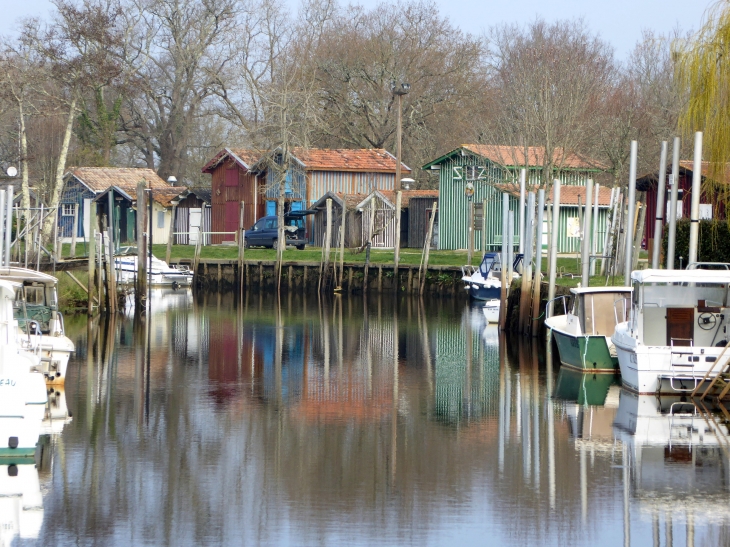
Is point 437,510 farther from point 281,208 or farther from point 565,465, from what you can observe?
point 281,208

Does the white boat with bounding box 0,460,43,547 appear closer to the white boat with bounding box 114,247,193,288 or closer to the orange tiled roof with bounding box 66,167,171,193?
the white boat with bounding box 114,247,193,288

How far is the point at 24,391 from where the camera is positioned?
1439 cm

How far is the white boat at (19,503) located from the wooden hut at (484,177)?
34365 mm

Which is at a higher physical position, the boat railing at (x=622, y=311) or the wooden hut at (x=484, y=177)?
the wooden hut at (x=484, y=177)

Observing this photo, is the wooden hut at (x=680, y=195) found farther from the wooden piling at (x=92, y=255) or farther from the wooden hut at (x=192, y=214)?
the wooden hut at (x=192, y=214)

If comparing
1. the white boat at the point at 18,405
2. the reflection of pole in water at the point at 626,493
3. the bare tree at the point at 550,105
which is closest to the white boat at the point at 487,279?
the bare tree at the point at 550,105

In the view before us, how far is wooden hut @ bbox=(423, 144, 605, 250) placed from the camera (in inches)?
1948

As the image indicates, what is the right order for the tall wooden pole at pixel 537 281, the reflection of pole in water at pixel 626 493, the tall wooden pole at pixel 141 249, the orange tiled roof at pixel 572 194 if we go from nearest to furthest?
the reflection of pole in water at pixel 626 493 < the tall wooden pole at pixel 537 281 < the tall wooden pole at pixel 141 249 < the orange tiled roof at pixel 572 194

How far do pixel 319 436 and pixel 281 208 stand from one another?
35.4 metres

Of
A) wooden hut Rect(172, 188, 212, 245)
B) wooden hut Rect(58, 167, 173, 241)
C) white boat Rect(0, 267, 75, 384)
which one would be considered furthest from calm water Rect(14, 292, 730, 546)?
wooden hut Rect(172, 188, 212, 245)

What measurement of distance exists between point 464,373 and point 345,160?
35.2 metres

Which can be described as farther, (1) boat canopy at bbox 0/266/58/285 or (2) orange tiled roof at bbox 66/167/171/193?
(2) orange tiled roof at bbox 66/167/171/193

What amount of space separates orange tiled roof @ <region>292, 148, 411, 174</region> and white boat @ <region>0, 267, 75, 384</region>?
34601 millimetres

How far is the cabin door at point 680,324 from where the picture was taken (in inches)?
845
